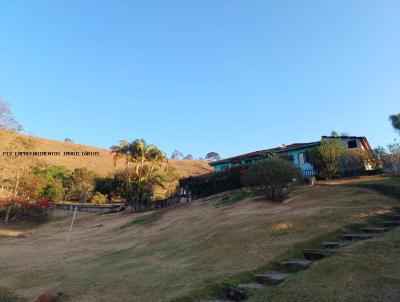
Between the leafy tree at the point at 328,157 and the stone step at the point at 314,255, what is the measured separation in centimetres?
2232

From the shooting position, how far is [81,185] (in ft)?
211

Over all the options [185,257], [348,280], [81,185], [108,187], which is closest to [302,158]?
[185,257]

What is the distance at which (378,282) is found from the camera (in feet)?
26.3

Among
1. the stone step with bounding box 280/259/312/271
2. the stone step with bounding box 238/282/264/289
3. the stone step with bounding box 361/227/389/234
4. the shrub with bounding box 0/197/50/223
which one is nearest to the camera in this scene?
the stone step with bounding box 238/282/264/289

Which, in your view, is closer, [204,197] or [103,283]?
[103,283]

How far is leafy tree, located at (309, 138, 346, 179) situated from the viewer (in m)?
31.9

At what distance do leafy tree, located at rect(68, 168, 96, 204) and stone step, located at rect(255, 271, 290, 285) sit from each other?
5692 centimetres

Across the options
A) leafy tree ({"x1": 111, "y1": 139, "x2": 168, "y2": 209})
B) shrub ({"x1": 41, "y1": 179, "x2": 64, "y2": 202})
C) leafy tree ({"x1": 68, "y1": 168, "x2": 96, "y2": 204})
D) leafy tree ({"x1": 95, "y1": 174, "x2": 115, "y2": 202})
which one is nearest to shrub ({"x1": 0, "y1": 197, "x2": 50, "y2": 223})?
shrub ({"x1": 41, "y1": 179, "x2": 64, "y2": 202})

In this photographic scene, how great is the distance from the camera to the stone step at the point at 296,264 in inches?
397

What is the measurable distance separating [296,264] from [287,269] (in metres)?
0.31

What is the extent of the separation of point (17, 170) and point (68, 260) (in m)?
42.0

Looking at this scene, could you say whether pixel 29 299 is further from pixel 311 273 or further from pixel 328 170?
pixel 328 170

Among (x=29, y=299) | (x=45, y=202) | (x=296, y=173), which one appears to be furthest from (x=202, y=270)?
(x=45, y=202)

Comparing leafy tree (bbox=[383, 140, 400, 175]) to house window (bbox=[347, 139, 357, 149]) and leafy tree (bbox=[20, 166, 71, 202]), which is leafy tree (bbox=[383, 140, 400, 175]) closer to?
house window (bbox=[347, 139, 357, 149])
